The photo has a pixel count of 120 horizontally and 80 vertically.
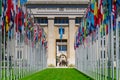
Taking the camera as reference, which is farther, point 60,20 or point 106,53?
point 60,20

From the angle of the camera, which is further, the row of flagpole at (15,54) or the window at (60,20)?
the window at (60,20)

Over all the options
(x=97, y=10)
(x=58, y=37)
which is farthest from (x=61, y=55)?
(x=97, y=10)

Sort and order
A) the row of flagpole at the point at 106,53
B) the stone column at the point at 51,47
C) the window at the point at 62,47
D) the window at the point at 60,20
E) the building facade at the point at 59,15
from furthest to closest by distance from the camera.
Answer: the window at the point at 62,47 < the window at the point at 60,20 < the building facade at the point at 59,15 < the stone column at the point at 51,47 < the row of flagpole at the point at 106,53

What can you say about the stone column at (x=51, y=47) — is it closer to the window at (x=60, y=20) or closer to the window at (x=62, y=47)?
the window at (x=60, y=20)

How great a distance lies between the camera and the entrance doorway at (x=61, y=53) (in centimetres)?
12520

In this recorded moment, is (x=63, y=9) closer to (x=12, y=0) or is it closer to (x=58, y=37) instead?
(x=58, y=37)

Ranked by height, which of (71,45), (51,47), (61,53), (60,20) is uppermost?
(60,20)

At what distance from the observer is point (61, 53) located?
12825 cm

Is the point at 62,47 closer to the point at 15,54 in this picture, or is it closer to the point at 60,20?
the point at 60,20

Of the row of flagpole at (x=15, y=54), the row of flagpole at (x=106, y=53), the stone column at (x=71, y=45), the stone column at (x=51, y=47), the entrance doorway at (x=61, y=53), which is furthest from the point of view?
the entrance doorway at (x=61, y=53)

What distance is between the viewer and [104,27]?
120 ft

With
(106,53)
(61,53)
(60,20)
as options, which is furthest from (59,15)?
(106,53)

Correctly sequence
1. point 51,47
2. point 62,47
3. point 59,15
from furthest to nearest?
point 62,47, point 59,15, point 51,47

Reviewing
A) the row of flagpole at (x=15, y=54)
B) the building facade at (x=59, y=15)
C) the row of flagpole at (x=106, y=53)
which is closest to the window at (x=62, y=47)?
the building facade at (x=59, y=15)
